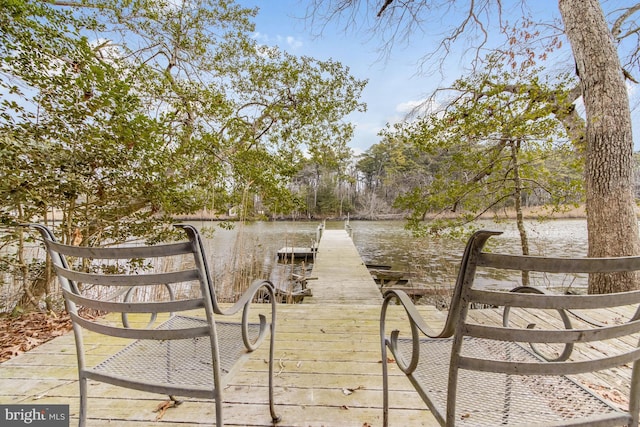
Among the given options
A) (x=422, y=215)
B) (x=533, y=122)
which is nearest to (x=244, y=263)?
(x=422, y=215)

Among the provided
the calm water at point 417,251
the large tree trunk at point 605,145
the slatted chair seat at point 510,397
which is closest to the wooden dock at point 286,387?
the slatted chair seat at point 510,397

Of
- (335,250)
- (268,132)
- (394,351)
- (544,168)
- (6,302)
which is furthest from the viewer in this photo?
(335,250)

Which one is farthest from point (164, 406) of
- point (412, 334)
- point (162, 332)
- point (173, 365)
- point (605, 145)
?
point (605, 145)

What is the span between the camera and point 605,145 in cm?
297

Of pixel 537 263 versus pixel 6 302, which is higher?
pixel 537 263

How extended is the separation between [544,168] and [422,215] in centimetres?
175

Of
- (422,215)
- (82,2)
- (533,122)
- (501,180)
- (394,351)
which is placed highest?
(82,2)

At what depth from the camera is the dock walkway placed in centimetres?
362

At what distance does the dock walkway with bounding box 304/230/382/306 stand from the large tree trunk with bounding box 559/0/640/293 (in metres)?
2.62

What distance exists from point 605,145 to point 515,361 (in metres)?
3.58

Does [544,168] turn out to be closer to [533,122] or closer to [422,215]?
[533,122]

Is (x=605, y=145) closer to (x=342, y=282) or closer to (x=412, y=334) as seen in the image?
(x=342, y=282)

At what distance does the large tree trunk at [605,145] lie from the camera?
115 inches

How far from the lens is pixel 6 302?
287cm
